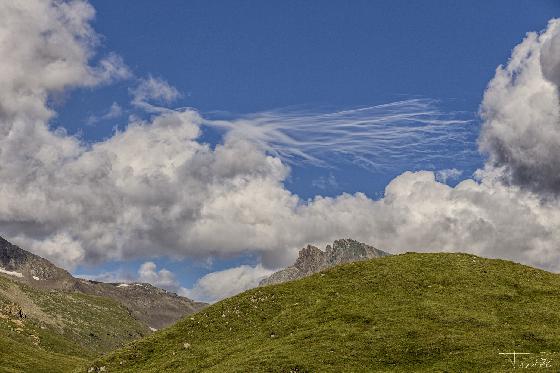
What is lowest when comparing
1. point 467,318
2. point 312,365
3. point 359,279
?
point 312,365

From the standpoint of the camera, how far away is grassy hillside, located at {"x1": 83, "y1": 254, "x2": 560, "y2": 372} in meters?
51.8

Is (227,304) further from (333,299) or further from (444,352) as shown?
(444,352)

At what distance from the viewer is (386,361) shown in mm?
51531

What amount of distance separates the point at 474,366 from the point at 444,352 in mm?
3994

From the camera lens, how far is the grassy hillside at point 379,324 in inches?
2037

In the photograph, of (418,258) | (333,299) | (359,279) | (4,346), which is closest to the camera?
(333,299)

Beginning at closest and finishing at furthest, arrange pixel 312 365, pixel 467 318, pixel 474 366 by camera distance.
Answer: pixel 474 366 < pixel 312 365 < pixel 467 318

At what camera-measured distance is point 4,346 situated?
125500 millimetres

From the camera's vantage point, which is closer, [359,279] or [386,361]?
[386,361]

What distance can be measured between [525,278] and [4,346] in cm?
11285

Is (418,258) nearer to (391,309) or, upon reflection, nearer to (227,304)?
(391,309)

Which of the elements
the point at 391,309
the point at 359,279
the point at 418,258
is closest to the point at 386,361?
the point at 391,309

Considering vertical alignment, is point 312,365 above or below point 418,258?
below

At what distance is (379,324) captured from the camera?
193 feet
